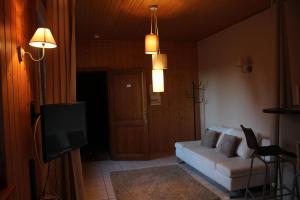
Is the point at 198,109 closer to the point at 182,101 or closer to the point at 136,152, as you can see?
the point at 182,101

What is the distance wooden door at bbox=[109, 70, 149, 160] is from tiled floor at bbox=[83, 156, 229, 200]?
29 cm

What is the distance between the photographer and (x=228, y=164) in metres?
3.79

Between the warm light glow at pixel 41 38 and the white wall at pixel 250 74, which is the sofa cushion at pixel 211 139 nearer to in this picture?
the white wall at pixel 250 74

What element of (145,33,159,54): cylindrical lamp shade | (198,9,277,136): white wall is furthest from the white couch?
(145,33,159,54): cylindrical lamp shade

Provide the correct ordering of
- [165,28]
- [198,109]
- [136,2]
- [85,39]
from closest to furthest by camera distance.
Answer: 1. [136,2]
2. [165,28]
3. [85,39]
4. [198,109]

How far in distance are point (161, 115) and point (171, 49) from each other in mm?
1675

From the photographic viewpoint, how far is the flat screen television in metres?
2.05

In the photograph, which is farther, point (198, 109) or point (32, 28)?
point (198, 109)

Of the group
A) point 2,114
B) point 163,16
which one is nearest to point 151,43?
point 163,16

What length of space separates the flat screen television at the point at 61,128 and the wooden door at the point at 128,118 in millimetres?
3349

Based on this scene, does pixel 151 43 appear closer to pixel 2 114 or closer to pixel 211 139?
pixel 2 114

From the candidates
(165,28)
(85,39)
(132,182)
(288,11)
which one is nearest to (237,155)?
(132,182)

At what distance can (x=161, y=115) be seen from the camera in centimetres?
644

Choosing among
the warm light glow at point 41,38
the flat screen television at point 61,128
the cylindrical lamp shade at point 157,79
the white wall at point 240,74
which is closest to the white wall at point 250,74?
the white wall at point 240,74
